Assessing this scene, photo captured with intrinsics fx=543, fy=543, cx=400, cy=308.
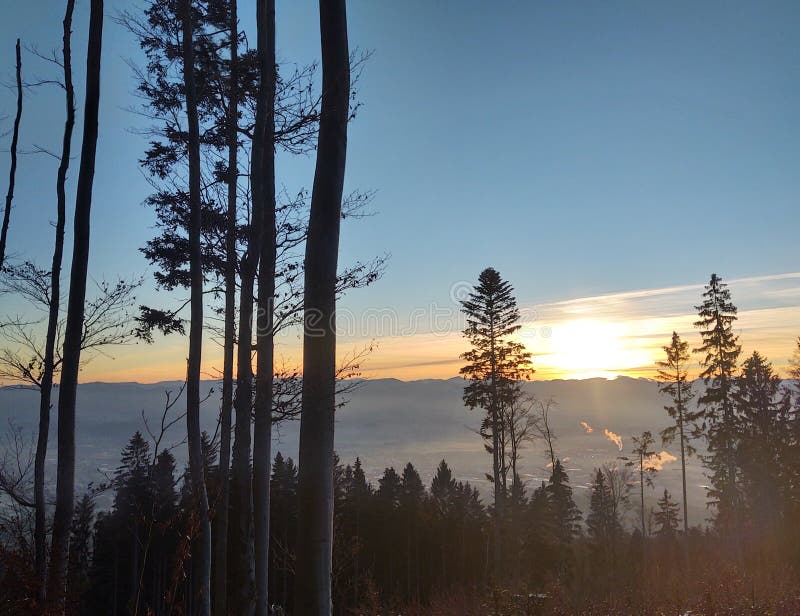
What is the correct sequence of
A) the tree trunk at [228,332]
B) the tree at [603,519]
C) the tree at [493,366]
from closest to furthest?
the tree trunk at [228,332]
the tree at [493,366]
the tree at [603,519]

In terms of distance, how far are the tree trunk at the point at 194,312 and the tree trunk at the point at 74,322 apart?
2119mm

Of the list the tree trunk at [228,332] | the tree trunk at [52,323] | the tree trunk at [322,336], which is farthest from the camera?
the tree trunk at [228,332]

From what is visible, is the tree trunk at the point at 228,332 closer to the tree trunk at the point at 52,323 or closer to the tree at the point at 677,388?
the tree trunk at the point at 52,323

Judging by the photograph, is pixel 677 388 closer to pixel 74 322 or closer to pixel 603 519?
pixel 603 519

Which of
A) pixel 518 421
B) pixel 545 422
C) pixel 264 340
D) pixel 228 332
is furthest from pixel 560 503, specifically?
pixel 264 340

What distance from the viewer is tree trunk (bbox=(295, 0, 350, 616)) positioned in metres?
3.04

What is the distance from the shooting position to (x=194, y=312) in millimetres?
8945

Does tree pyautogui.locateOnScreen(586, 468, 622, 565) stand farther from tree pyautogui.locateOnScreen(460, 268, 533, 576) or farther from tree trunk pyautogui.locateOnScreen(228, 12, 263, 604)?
tree trunk pyautogui.locateOnScreen(228, 12, 263, 604)

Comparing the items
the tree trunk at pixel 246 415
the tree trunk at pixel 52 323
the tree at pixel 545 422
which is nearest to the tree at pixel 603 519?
the tree at pixel 545 422

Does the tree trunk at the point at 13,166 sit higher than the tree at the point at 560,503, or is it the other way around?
the tree trunk at the point at 13,166

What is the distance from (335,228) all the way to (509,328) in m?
20.1

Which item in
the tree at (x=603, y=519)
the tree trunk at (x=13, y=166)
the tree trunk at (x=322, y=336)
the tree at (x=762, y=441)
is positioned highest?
the tree trunk at (x=13, y=166)

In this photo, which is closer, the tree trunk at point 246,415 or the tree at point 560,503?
the tree trunk at point 246,415

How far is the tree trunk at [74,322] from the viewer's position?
5.86m
